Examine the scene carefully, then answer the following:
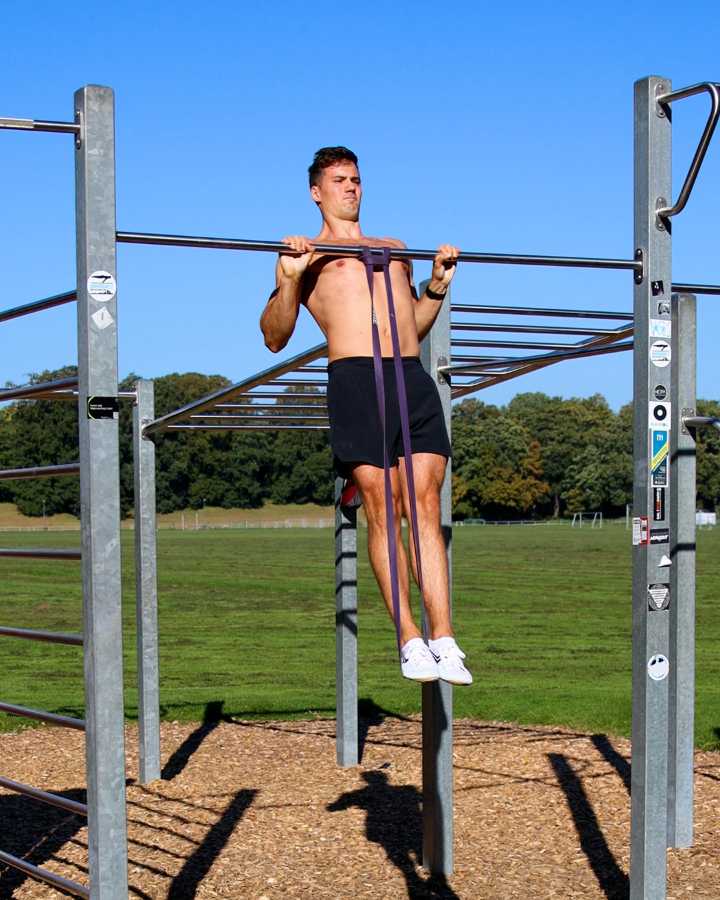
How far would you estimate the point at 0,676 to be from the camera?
14.5m

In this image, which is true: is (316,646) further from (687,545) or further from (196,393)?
(196,393)

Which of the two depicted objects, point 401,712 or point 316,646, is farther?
point 316,646

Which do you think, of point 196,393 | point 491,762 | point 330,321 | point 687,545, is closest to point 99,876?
point 330,321

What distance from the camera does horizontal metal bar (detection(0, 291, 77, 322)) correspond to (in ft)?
12.3

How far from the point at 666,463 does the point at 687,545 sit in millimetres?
2170

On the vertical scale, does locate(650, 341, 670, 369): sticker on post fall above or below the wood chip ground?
above

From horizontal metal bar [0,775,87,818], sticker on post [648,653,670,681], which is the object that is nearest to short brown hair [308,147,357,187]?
sticker on post [648,653,670,681]

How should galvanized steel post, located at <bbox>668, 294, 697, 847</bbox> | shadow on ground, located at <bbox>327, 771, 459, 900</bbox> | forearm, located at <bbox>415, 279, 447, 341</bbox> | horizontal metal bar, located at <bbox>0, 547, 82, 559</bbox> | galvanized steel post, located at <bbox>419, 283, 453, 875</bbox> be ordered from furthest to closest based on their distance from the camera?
galvanized steel post, located at <bbox>668, 294, 697, 847</bbox> → shadow on ground, located at <bbox>327, 771, 459, 900</bbox> → galvanized steel post, located at <bbox>419, 283, 453, 875</bbox> → forearm, located at <bbox>415, 279, 447, 341</bbox> → horizontal metal bar, located at <bbox>0, 547, 82, 559</bbox>

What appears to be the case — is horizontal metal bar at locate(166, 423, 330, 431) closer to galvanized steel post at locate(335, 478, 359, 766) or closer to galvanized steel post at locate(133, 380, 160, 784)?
galvanized steel post at locate(133, 380, 160, 784)

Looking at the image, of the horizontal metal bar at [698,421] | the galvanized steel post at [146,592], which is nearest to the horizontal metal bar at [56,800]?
the horizontal metal bar at [698,421]

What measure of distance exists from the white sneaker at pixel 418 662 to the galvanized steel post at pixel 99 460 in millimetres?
866

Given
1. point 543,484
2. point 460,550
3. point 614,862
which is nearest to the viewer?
point 614,862

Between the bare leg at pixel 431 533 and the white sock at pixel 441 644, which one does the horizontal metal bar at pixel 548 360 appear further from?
the white sock at pixel 441 644

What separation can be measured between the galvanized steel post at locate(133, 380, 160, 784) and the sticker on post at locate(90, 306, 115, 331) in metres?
4.20
